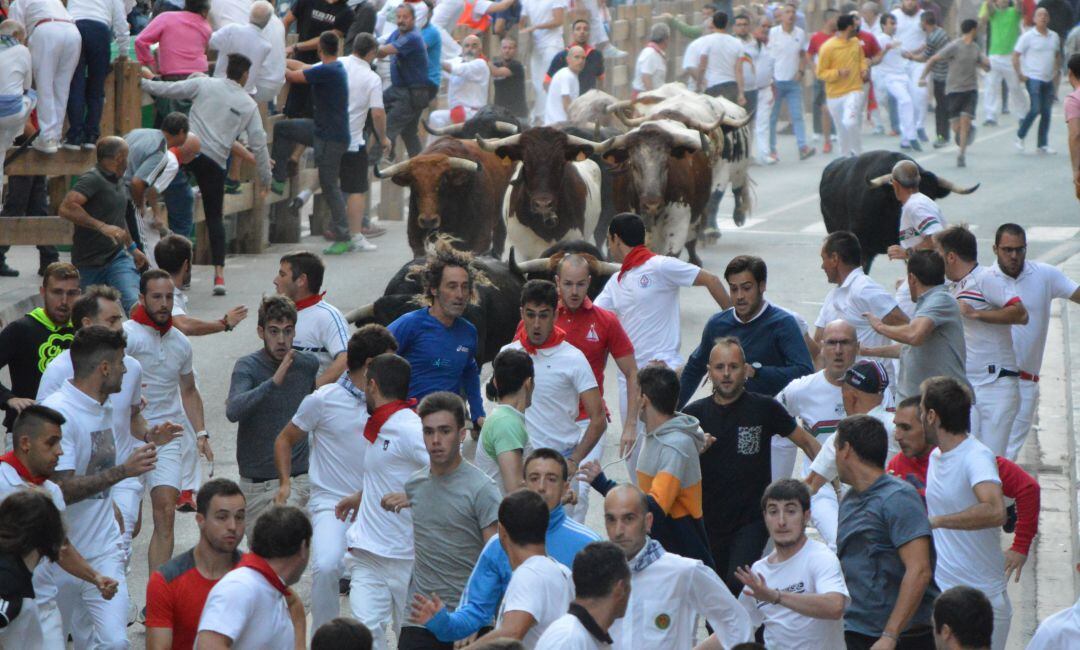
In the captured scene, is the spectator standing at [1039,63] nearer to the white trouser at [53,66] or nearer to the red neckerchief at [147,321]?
the white trouser at [53,66]

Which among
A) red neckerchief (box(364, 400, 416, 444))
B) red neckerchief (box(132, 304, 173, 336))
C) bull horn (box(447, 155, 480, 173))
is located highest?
red neckerchief (box(364, 400, 416, 444))

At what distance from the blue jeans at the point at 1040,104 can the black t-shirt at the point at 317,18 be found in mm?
12283

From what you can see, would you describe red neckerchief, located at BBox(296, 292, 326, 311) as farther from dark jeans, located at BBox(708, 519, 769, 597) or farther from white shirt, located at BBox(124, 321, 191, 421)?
dark jeans, located at BBox(708, 519, 769, 597)

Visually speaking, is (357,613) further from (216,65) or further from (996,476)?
(216,65)

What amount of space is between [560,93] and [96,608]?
15.5 m

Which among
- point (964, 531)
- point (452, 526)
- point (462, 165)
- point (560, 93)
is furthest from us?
point (560, 93)

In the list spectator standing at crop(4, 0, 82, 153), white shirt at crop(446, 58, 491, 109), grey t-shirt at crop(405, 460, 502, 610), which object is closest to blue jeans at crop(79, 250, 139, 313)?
spectator standing at crop(4, 0, 82, 153)

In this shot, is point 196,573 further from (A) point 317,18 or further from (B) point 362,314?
(A) point 317,18

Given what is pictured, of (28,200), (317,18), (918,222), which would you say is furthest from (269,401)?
(317,18)

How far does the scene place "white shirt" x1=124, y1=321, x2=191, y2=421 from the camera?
879 centimetres

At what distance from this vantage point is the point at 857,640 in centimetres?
668

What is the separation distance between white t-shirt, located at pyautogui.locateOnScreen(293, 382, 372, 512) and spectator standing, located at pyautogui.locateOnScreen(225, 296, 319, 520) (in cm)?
42

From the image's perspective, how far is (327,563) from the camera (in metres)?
7.71

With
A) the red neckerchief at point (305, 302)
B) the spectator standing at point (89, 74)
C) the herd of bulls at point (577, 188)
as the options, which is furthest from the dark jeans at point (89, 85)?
the red neckerchief at point (305, 302)
